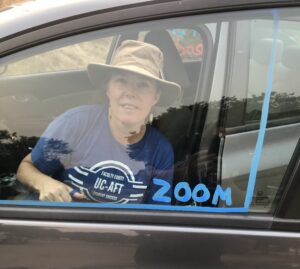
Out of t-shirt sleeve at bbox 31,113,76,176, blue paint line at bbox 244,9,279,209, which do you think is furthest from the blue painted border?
t-shirt sleeve at bbox 31,113,76,176

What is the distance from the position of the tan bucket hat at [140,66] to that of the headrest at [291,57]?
0.34 metres

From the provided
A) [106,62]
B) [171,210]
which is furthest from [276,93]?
[106,62]

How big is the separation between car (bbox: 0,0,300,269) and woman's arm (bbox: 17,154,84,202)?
2 centimetres

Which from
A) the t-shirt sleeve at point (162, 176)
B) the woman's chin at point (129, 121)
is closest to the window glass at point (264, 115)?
the t-shirt sleeve at point (162, 176)

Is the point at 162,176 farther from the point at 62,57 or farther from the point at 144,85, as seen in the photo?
the point at 62,57

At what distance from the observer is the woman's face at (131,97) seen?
158cm

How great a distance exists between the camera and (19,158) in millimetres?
1538

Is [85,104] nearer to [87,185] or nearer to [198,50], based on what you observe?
[87,185]

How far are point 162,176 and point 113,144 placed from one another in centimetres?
19

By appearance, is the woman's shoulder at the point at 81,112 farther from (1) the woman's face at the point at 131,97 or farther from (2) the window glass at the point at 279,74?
(2) the window glass at the point at 279,74

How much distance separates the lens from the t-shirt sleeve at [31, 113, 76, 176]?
5.11ft

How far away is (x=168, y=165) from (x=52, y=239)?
16.6 inches

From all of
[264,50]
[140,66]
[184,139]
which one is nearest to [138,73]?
[140,66]

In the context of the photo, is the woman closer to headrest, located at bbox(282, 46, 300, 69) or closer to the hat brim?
the hat brim
